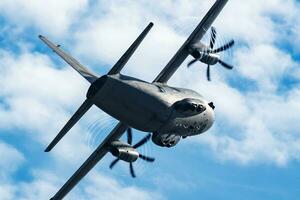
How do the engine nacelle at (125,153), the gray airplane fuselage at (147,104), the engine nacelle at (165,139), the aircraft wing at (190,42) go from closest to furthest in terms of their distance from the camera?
1. the gray airplane fuselage at (147,104)
2. the engine nacelle at (165,139)
3. the aircraft wing at (190,42)
4. the engine nacelle at (125,153)

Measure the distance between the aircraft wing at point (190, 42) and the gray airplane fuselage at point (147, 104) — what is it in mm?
3462

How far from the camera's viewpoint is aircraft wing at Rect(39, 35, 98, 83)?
231 ft

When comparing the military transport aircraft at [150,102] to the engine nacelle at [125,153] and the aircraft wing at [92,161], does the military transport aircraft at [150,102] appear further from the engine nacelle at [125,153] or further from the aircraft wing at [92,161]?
the aircraft wing at [92,161]

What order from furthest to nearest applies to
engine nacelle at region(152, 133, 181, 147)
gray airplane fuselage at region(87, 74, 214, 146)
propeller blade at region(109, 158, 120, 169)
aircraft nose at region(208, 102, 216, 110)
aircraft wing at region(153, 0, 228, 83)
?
propeller blade at region(109, 158, 120, 169) < aircraft nose at region(208, 102, 216, 110) < aircraft wing at region(153, 0, 228, 83) < engine nacelle at region(152, 133, 181, 147) < gray airplane fuselage at region(87, 74, 214, 146)

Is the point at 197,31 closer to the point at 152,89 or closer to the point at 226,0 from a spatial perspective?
the point at 226,0

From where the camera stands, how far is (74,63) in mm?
72812

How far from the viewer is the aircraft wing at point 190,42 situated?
76375 mm

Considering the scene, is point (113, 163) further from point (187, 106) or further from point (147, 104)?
point (147, 104)

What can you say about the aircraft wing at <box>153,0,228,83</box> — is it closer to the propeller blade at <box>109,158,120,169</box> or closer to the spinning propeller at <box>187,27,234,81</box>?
the spinning propeller at <box>187,27,234,81</box>

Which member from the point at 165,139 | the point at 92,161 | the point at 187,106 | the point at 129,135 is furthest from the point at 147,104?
the point at 92,161

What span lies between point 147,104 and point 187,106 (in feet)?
14.4

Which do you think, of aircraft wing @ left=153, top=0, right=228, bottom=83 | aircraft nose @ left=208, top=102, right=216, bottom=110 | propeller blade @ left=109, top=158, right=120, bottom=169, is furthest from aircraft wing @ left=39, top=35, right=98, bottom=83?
aircraft nose @ left=208, top=102, right=216, bottom=110

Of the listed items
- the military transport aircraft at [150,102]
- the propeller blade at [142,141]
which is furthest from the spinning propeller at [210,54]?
the propeller blade at [142,141]

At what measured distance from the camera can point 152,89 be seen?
69.9 m
